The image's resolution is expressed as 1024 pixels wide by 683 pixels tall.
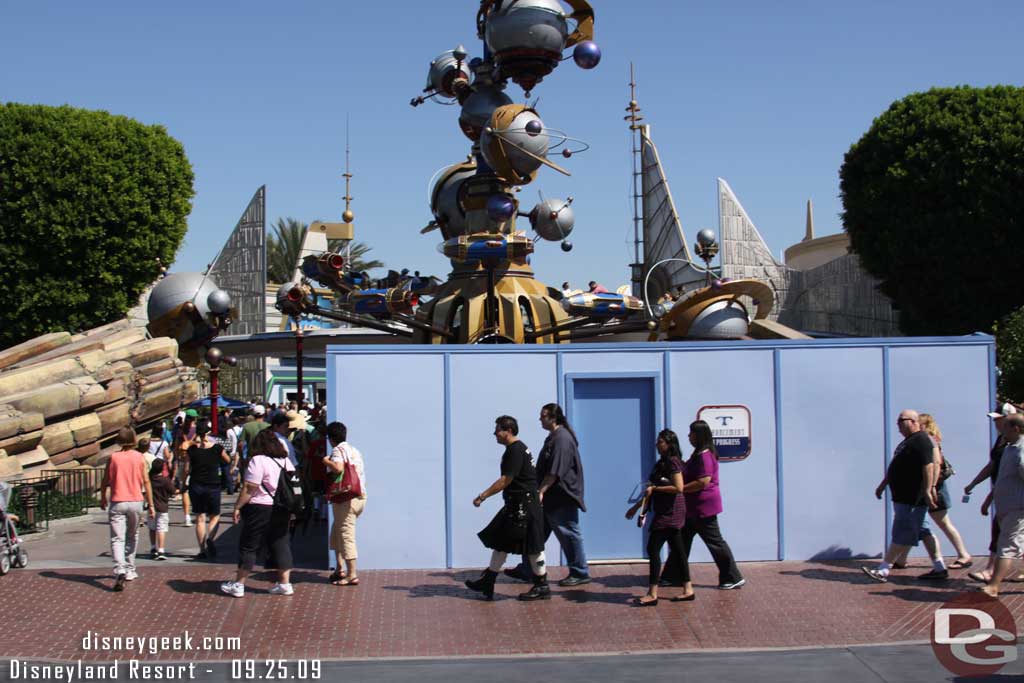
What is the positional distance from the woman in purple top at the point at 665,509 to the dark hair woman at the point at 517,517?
32.5 inches

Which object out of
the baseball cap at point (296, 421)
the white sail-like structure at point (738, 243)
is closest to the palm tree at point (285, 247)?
the white sail-like structure at point (738, 243)

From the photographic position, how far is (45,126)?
33.6m

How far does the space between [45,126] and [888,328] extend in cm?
2861

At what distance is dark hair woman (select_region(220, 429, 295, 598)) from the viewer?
973 centimetres

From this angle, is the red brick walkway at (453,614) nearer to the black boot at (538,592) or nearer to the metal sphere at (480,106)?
the black boot at (538,592)

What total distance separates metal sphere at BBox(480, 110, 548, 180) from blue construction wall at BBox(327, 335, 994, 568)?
15.3 ft

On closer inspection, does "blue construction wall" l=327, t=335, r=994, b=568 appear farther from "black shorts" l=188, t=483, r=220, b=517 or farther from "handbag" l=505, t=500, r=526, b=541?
"black shorts" l=188, t=483, r=220, b=517

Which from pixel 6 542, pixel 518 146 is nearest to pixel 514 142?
pixel 518 146

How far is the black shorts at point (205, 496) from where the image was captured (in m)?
11.8

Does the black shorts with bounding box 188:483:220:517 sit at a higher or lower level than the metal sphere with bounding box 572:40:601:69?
lower

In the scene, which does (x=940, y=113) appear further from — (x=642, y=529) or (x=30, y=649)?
(x=30, y=649)

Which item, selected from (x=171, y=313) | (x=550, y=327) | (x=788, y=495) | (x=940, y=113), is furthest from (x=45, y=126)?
(x=788, y=495)

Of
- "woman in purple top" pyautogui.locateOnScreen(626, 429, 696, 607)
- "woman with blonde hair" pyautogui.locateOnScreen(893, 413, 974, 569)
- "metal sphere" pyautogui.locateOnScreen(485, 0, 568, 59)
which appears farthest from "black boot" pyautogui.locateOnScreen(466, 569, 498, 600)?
"metal sphere" pyautogui.locateOnScreen(485, 0, 568, 59)

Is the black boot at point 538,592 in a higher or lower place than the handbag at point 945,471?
lower
